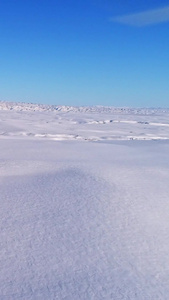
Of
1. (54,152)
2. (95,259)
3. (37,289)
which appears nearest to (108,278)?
(95,259)

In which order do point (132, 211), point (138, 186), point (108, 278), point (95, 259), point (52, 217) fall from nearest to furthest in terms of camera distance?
point (108, 278) → point (95, 259) → point (52, 217) → point (132, 211) → point (138, 186)

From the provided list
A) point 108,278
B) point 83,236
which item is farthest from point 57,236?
point 108,278

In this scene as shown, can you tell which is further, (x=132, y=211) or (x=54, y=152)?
(x=54, y=152)

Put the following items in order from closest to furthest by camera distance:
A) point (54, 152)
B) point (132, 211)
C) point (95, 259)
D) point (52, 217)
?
point (95, 259) < point (52, 217) < point (132, 211) < point (54, 152)

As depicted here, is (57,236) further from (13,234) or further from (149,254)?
(149,254)

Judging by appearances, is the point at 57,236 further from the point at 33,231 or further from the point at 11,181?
the point at 11,181

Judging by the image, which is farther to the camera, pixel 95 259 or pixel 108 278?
pixel 95 259

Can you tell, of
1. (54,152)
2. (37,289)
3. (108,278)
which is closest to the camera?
(37,289)

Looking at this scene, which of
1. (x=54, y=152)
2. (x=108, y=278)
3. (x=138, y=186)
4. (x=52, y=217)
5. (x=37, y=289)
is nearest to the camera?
(x=37, y=289)
